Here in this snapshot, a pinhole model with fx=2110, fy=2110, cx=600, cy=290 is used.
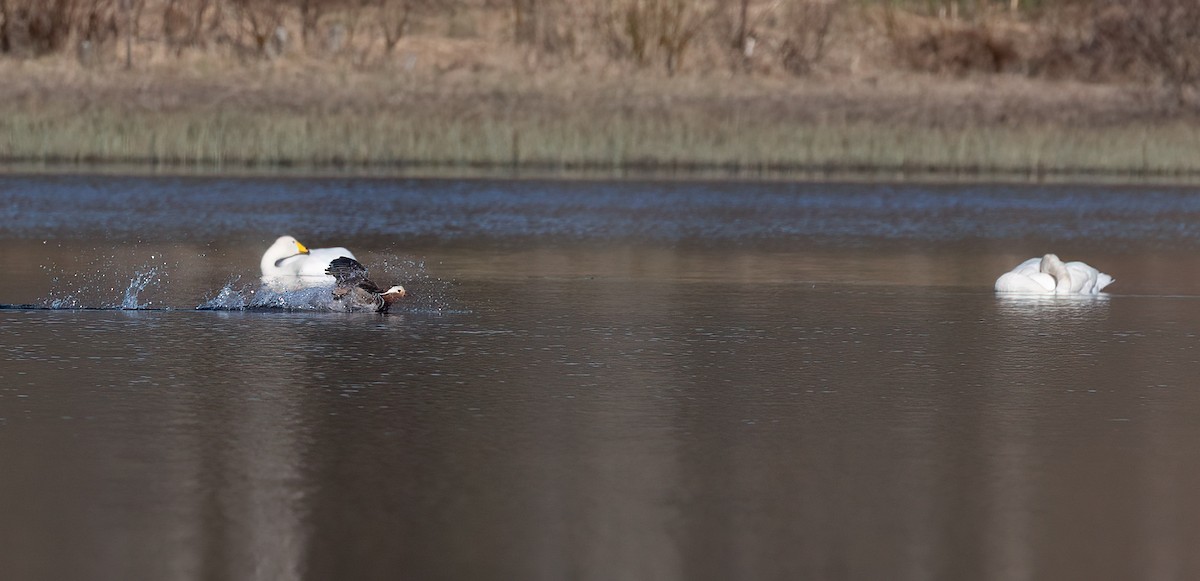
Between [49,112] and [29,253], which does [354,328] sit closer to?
[29,253]

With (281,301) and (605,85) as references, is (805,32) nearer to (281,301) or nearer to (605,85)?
(605,85)

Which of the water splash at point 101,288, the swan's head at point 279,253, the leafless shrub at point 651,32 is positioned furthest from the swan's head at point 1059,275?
the leafless shrub at point 651,32

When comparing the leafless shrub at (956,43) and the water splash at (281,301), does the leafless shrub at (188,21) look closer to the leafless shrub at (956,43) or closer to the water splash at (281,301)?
the leafless shrub at (956,43)

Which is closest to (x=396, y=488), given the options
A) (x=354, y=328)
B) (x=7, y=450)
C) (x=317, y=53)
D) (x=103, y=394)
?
(x=7, y=450)

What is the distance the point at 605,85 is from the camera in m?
30.0

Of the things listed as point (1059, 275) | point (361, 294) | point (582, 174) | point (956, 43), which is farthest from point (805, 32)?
point (361, 294)

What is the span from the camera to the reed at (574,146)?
24.2 meters

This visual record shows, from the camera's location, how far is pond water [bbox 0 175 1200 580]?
18.9ft

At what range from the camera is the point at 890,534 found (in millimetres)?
5941

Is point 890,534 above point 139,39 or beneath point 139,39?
beneath

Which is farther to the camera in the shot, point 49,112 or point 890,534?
point 49,112

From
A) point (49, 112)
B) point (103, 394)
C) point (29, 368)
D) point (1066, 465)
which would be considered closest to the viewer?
point (1066, 465)

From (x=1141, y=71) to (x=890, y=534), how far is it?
94.7ft

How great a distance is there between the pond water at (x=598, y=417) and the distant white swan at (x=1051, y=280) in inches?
6.8
